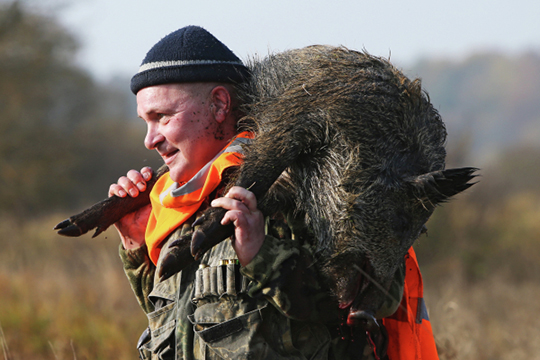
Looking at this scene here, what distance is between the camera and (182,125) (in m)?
2.26

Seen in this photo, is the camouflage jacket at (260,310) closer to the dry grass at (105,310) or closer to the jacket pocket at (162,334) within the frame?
the jacket pocket at (162,334)

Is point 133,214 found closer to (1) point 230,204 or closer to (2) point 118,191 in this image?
(2) point 118,191

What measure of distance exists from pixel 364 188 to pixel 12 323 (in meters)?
5.13

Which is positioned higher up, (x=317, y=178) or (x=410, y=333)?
(x=317, y=178)

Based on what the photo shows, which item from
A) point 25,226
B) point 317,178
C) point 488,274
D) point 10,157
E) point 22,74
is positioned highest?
point 22,74

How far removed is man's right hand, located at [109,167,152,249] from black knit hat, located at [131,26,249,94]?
0.52 metres

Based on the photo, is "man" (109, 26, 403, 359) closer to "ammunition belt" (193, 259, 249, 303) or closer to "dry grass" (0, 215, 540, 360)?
"ammunition belt" (193, 259, 249, 303)

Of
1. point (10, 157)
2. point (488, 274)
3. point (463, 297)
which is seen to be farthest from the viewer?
point (10, 157)

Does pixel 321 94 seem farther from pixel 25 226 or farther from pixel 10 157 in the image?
pixel 10 157

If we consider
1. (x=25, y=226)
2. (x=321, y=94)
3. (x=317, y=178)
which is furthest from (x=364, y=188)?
(x=25, y=226)

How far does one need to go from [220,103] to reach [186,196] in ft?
1.53

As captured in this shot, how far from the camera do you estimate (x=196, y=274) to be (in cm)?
214

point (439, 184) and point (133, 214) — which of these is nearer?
point (439, 184)

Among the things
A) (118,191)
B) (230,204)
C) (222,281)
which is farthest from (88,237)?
(230,204)
